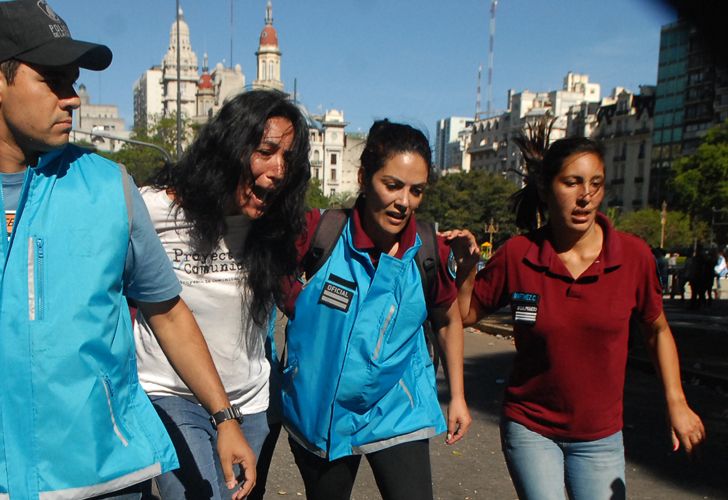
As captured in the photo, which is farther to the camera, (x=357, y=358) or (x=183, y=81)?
(x=183, y=81)

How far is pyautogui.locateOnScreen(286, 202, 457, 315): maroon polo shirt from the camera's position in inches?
120

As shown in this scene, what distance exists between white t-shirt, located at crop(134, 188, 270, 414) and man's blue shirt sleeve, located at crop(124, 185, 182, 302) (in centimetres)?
50

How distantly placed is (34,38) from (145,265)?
2.23 ft

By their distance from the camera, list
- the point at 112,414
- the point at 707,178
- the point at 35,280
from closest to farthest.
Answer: the point at 35,280 → the point at 112,414 → the point at 707,178

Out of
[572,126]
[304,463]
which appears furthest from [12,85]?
[572,126]

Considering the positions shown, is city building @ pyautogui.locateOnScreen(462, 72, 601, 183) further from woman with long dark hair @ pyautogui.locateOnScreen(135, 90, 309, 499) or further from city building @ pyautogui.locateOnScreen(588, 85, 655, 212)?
woman with long dark hair @ pyautogui.locateOnScreen(135, 90, 309, 499)

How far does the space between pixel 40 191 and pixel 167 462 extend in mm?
824

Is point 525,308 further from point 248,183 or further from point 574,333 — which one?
point 248,183

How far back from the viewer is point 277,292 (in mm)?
3033

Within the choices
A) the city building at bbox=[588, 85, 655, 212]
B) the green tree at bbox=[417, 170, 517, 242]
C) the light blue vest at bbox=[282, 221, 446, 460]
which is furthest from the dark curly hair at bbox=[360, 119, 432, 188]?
the city building at bbox=[588, 85, 655, 212]

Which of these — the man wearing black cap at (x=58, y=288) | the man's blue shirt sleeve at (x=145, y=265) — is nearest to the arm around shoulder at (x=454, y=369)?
the man's blue shirt sleeve at (x=145, y=265)

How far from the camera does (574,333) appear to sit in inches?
121

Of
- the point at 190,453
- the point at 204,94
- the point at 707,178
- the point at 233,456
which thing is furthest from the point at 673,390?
the point at 204,94

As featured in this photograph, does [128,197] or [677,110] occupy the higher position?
[677,110]
